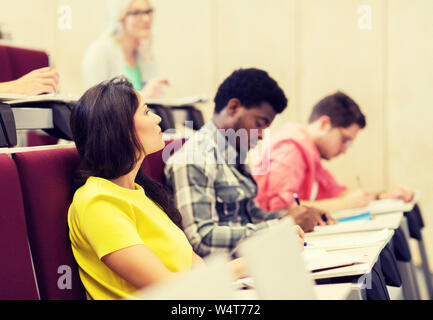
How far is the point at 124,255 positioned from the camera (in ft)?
3.67

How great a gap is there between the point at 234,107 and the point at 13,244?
2.91 feet

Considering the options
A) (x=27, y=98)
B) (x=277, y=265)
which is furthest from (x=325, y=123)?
(x=277, y=265)

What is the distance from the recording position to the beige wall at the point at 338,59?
351 cm

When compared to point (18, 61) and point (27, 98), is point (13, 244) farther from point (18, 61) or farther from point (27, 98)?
point (18, 61)

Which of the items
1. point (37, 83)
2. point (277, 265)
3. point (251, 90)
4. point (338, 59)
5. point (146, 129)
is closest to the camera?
point (277, 265)

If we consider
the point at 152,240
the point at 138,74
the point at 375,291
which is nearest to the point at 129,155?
the point at 152,240

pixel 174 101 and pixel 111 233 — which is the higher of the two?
pixel 174 101

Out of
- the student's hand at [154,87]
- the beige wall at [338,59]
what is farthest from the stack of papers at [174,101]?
the beige wall at [338,59]

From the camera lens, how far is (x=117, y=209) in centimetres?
119

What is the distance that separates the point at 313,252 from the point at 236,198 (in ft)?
1.38

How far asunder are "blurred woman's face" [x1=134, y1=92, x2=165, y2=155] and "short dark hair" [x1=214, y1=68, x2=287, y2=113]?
0.50 metres

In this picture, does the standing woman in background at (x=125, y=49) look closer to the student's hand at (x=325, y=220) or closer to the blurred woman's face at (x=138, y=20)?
the blurred woman's face at (x=138, y=20)

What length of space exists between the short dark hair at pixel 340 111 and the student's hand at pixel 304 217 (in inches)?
27.6

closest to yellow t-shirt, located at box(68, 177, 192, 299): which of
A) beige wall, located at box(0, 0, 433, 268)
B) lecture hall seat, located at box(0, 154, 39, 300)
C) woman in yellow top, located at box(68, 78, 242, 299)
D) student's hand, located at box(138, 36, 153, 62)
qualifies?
woman in yellow top, located at box(68, 78, 242, 299)
